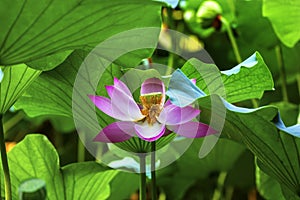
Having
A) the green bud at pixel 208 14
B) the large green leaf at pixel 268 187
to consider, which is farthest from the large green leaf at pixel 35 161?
the green bud at pixel 208 14

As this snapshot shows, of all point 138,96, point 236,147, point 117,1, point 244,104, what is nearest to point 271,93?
point 244,104

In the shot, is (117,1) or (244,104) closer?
(117,1)

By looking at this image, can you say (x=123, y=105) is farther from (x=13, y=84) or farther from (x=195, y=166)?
(x=195, y=166)

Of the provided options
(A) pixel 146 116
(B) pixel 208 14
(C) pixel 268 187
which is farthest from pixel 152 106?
(B) pixel 208 14

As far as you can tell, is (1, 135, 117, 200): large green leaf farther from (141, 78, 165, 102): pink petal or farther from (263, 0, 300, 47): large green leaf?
(263, 0, 300, 47): large green leaf

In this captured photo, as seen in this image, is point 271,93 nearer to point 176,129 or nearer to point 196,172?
point 196,172

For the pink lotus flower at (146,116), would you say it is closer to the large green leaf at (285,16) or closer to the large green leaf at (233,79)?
the large green leaf at (233,79)

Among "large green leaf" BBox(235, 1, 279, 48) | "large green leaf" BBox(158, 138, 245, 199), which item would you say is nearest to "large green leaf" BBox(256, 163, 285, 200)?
"large green leaf" BBox(158, 138, 245, 199)
